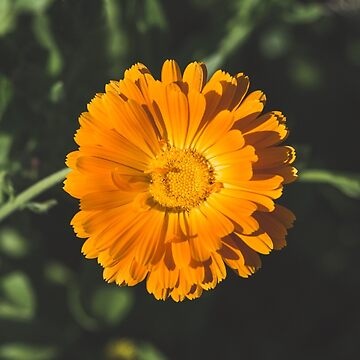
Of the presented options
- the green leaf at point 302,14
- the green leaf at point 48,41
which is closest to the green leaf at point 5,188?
the green leaf at point 48,41

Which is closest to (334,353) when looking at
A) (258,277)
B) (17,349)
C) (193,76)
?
(258,277)

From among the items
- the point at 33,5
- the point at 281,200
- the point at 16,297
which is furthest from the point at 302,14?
the point at 16,297

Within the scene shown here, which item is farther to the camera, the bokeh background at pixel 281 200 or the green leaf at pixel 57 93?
the bokeh background at pixel 281 200

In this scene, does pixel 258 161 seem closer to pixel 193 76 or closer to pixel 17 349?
pixel 193 76

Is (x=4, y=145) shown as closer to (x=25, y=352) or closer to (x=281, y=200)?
(x=25, y=352)

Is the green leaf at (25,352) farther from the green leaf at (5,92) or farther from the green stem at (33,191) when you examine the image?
the green leaf at (5,92)

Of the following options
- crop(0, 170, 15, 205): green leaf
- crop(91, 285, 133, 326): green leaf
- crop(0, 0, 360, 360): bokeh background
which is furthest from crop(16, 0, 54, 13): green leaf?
crop(91, 285, 133, 326): green leaf

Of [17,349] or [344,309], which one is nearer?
[17,349]
